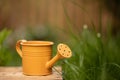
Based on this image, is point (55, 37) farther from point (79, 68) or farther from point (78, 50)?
point (79, 68)

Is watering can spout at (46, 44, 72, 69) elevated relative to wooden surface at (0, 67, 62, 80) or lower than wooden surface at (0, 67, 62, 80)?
elevated

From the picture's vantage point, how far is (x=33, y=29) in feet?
13.1

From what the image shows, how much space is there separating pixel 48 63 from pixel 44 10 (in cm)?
286

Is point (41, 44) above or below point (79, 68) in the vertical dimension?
above

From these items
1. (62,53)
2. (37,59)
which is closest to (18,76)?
(37,59)

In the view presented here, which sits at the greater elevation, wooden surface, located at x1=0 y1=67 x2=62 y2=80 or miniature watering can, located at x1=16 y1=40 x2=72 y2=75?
miniature watering can, located at x1=16 y1=40 x2=72 y2=75

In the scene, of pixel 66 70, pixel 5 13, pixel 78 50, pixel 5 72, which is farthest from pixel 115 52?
pixel 5 13

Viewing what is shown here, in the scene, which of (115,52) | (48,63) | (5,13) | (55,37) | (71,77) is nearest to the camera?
(48,63)

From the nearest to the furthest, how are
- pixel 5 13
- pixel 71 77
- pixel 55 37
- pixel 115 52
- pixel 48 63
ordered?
pixel 48 63
pixel 71 77
pixel 115 52
pixel 55 37
pixel 5 13

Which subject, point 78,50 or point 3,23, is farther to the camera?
point 3,23

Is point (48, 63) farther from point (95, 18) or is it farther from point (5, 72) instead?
point (95, 18)

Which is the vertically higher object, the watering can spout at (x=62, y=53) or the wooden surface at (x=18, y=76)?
the watering can spout at (x=62, y=53)

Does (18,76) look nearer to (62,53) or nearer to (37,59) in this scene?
(37,59)

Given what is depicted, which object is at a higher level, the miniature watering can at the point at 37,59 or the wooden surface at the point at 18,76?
the miniature watering can at the point at 37,59
